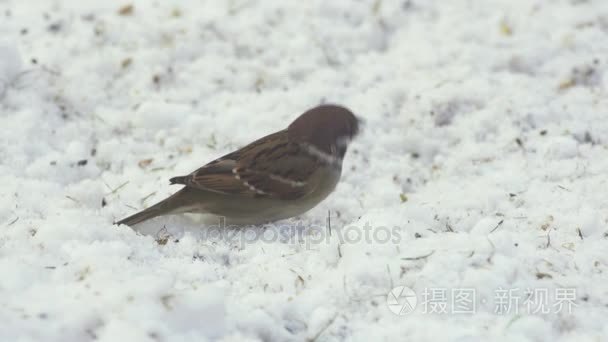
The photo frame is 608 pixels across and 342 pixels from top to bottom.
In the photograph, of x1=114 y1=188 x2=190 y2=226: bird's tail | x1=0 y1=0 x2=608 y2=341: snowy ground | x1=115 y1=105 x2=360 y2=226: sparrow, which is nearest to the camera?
x1=0 y1=0 x2=608 y2=341: snowy ground

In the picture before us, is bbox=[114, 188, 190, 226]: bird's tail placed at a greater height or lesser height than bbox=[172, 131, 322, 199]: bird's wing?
lesser

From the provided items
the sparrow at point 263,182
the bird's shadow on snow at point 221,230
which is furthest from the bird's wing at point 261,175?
the bird's shadow on snow at point 221,230

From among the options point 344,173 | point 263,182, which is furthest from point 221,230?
point 344,173

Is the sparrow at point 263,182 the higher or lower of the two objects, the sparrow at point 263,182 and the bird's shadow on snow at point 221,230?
the higher

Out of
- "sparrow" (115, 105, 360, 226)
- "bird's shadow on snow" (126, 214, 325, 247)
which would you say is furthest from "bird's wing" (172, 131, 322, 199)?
"bird's shadow on snow" (126, 214, 325, 247)

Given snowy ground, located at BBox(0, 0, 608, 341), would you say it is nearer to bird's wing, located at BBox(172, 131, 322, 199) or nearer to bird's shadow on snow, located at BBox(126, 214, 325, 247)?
bird's shadow on snow, located at BBox(126, 214, 325, 247)

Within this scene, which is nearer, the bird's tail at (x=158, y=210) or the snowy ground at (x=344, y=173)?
the snowy ground at (x=344, y=173)

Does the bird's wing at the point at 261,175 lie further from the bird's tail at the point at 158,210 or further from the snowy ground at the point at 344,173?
the snowy ground at the point at 344,173

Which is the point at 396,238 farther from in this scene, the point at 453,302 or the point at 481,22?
the point at 481,22
